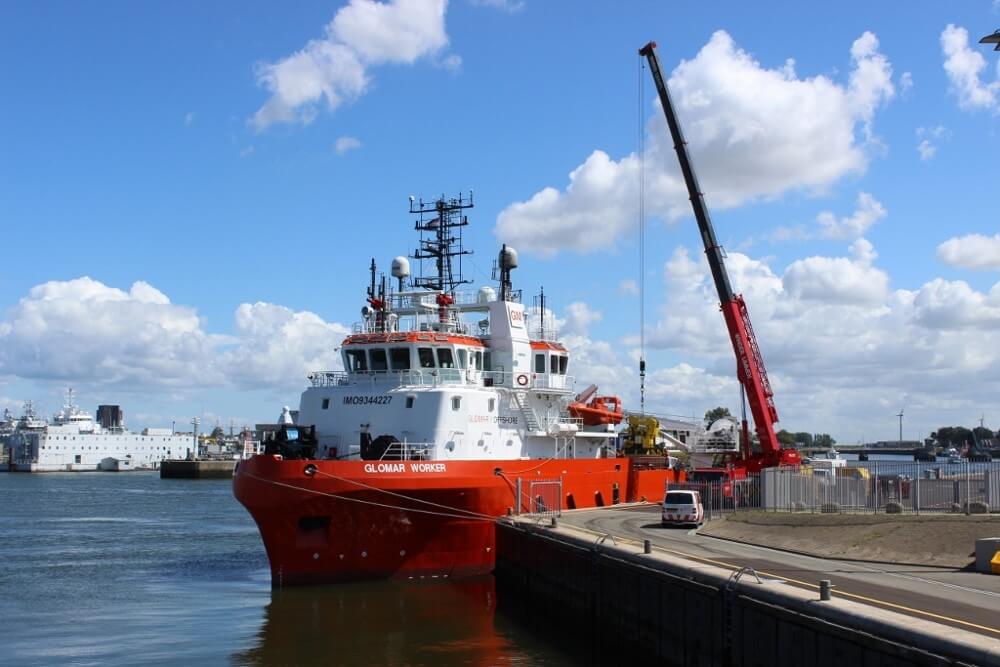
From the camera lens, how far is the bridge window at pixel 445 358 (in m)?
32.7

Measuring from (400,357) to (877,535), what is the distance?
1605cm

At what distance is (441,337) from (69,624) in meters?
14.0

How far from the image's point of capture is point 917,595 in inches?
662

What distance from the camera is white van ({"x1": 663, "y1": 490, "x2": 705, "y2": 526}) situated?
30.0 metres

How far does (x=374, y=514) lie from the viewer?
28.7m

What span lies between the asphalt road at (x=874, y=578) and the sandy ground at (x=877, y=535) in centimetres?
75

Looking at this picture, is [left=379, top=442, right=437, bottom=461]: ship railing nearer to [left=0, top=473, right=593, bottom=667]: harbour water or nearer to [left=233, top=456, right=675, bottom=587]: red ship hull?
[left=233, top=456, right=675, bottom=587]: red ship hull

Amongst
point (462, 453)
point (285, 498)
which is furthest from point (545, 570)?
point (285, 498)

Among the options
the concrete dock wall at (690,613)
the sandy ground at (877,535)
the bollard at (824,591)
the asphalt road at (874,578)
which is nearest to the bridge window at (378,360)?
the concrete dock wall at (690,613)

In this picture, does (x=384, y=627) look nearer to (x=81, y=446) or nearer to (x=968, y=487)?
(x=968, y=487)

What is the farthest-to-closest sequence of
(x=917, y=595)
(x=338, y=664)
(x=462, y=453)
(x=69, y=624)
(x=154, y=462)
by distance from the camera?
(x=154, y=462), (x=462, y=453), (x=69, y=624), (x=338, y=664), (x=917, y=595)

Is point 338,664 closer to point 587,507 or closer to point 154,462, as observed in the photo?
point 587,507

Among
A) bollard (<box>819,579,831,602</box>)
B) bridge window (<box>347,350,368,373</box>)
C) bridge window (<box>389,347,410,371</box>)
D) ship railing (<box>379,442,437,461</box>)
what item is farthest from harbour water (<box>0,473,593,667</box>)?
bollard (<box>819,579,831,602</box>)

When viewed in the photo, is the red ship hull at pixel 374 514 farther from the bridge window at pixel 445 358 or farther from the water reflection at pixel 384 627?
the bridge window at pixel 445 358
